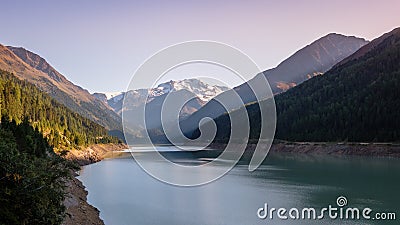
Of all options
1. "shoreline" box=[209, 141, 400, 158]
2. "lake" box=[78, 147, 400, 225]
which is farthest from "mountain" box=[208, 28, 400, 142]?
"lake" box=[78, 147, 400, 225]

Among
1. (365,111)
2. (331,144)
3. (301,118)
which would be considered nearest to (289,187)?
(331,144)

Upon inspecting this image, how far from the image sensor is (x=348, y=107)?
5261 inches

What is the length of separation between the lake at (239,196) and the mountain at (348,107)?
50.4 m

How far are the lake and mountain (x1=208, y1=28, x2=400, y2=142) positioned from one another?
50385mm

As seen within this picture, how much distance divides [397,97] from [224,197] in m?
97.5

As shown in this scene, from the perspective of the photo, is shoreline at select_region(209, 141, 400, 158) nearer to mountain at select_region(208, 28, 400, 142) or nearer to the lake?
mountain at select_region(208, 28, 400, 142)

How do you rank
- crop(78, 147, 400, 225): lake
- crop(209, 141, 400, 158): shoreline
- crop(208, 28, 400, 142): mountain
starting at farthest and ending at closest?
crop(208, 28, 400, 142): mountain
crop(209, 141, 400, 158): shoreline
crop(78, 147, 400, 225): lake

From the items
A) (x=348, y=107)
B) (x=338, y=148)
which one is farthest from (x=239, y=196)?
(x=348, y=107)

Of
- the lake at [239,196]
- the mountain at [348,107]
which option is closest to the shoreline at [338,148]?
the mountain at [348,107]

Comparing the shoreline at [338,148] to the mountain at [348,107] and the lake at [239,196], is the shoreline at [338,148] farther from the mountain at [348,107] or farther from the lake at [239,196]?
the lake at [239,196]

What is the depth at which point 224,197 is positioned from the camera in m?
43.2

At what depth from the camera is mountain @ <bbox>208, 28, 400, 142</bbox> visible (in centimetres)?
11131

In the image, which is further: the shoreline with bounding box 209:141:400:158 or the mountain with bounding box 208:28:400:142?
the mountain with bounding box 208:28:400:142

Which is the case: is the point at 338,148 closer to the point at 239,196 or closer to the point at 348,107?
the point at 348,107
